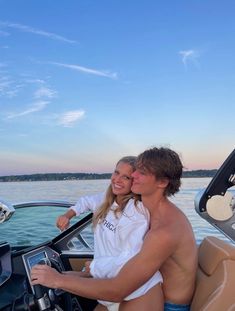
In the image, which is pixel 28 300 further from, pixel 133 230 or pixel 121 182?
pixel 121 182

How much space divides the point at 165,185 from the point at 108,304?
56cm

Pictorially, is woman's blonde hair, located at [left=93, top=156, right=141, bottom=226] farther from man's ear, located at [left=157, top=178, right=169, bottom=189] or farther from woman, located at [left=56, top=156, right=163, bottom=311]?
man's ear, located at [left=157, top=178, right=169, bottom=189]

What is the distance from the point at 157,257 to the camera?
5.46 feet

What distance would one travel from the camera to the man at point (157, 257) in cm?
166

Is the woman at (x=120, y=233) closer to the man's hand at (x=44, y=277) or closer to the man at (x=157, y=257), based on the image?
the man at (x=157, y=257)

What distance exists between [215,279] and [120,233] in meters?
0.44

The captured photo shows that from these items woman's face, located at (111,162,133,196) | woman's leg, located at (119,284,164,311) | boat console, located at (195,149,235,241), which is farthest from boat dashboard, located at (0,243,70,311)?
boat console, located at (195,149,235,241)

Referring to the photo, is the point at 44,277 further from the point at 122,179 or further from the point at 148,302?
the point at 122,179

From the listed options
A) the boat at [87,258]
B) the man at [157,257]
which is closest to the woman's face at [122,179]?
the man at [157,257]

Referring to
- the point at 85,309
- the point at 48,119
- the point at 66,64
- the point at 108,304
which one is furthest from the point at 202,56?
the point at 108,304

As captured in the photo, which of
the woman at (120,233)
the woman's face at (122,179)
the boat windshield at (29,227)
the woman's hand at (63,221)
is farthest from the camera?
the boat windshield at (29,227)

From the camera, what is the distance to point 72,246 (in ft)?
10.3

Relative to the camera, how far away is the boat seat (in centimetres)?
173

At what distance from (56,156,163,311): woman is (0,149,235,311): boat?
20 cm
